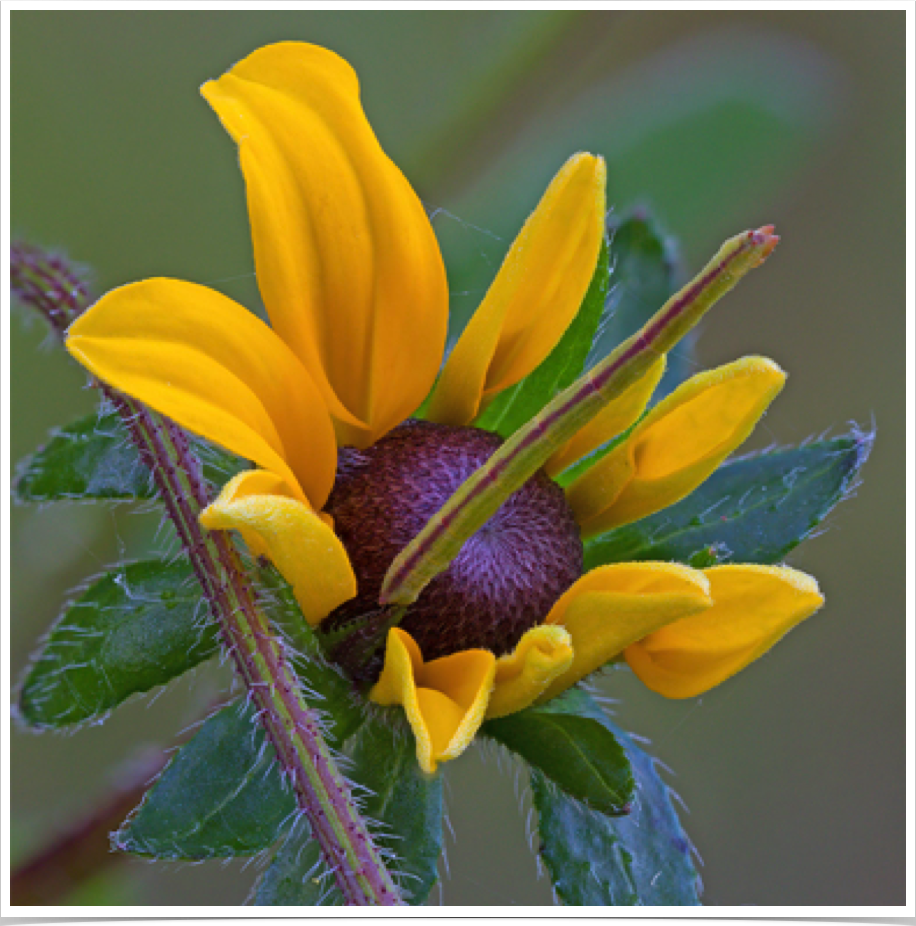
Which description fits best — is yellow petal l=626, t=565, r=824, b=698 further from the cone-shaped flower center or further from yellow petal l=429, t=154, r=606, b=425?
yellow petal l=429, t=154, r=606, b=425

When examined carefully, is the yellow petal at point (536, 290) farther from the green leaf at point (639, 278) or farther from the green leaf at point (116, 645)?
the green leaf at point (116, 645)

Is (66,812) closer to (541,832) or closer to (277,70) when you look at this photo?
(541,832)

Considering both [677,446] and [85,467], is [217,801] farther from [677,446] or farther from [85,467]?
[677,446]

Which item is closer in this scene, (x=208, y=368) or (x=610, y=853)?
(x=208, y=368)

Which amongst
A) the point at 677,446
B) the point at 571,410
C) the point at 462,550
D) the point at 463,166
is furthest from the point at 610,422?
the point at 463,166

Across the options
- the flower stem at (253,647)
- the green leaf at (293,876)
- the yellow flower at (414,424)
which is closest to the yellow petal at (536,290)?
the yellow flower at (414,424)

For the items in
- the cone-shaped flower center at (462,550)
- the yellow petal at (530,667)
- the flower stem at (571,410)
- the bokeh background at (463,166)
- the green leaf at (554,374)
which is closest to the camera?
the flower stem at (571,410)

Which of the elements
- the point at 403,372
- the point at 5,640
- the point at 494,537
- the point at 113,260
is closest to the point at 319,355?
the point at 403,372
